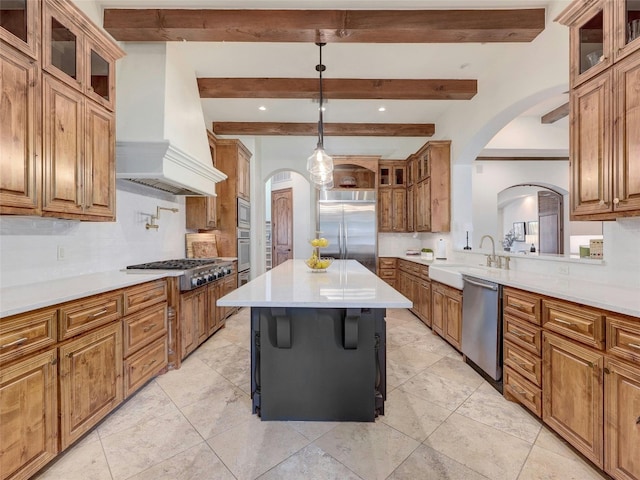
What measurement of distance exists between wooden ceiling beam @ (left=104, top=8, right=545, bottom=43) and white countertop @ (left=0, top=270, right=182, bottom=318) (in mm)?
2151

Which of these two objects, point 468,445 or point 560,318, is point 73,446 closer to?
point 468,445

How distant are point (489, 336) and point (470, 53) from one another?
294 centimetres

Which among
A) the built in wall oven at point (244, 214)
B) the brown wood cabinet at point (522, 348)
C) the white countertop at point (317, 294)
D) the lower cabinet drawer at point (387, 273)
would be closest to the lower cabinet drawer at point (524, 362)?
the brown wood cabinet at point (522, 348)

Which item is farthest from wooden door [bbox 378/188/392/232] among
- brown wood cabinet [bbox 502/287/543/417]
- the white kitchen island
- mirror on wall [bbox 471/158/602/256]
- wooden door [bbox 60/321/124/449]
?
wooden door [bbox 60/321/124/449]

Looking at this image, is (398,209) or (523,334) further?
(398,209)

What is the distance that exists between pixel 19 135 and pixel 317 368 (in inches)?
88.8

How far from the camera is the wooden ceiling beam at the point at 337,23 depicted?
2461mm

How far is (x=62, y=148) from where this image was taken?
193 cm

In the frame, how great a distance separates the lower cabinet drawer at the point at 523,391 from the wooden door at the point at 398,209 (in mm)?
3663

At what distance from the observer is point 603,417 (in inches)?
59.1

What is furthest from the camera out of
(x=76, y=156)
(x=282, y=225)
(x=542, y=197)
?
(x=282, y=225)

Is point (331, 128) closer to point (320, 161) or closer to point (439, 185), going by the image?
point (439, 185)

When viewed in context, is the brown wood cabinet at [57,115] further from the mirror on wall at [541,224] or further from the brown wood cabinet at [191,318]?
the mirror on wall at [541,224]

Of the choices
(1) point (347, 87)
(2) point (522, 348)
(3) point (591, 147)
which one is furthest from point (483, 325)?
(1) point (347, 87)
